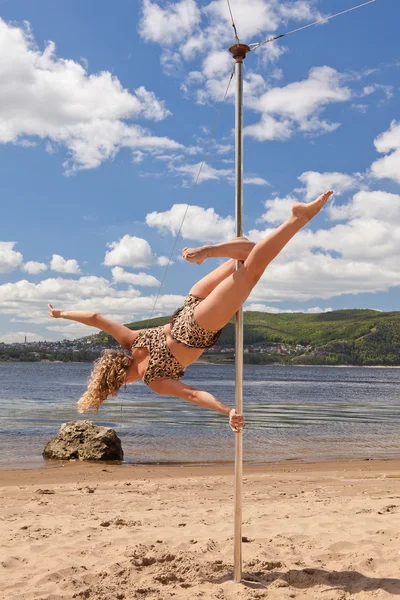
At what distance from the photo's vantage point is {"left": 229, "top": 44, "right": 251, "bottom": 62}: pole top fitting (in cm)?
482

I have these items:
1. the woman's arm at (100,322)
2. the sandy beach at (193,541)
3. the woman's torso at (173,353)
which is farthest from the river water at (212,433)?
the woman's torso at (173,353)

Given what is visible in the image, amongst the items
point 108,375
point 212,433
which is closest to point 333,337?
point 212,433

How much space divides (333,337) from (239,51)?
141m

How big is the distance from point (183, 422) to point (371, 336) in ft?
384

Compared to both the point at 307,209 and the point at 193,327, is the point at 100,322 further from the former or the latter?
the point at 307,209

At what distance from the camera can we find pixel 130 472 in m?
11.9

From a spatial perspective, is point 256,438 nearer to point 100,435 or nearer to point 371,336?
point 100,435

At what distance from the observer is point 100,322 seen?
4965 millimetres

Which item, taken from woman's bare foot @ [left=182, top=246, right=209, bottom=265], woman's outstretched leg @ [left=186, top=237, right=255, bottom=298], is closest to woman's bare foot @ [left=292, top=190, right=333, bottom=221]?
woman's outstretched leg @ [left=186, top=237, right=255, bottom=298]

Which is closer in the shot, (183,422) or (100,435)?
(100,435)

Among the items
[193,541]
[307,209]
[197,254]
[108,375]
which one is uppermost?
[307,209]

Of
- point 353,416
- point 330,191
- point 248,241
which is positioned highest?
point 330,191

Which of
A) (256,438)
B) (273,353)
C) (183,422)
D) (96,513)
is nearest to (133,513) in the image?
(96,513)

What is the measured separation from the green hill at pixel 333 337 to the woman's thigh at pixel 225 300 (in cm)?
9590
